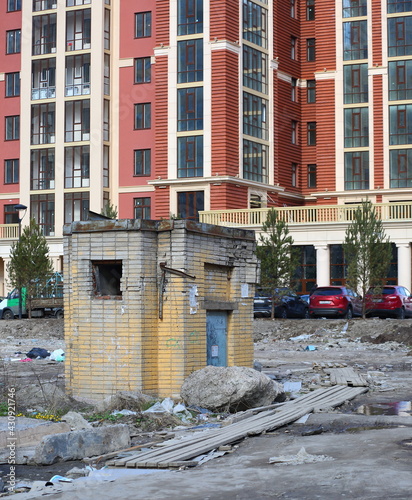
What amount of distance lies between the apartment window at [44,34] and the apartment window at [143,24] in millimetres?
5529

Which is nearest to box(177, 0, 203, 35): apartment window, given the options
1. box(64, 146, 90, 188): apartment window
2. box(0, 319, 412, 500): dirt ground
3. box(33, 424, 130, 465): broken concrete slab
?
box(64, 146, 90, 188): apartment window

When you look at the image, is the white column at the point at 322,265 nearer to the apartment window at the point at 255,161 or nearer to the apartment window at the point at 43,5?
the apartment window at the point at 255,161

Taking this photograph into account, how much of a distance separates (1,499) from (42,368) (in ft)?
44.1

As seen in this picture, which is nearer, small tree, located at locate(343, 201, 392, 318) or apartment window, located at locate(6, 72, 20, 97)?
small tree, located at locate(343, 201, 392, 318)

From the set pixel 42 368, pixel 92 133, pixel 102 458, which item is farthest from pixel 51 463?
pixel 92 133

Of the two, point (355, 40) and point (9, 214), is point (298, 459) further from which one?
point (9, 214)

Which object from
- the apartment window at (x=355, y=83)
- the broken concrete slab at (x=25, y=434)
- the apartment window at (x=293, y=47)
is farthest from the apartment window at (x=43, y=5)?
the broken concrete slab at (x=25, y=434)

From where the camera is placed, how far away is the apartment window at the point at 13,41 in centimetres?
5972

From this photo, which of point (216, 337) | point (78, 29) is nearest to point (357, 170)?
point (78, 29)

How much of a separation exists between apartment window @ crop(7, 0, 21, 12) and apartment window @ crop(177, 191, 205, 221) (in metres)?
19.0

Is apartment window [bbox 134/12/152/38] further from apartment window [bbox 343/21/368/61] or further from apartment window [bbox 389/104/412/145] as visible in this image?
apartment window [bbox 389/104/412/145]

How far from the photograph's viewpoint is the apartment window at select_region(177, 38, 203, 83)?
5147 cm

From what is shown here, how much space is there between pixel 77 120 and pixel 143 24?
743 centimetres

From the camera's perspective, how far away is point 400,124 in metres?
52.2
